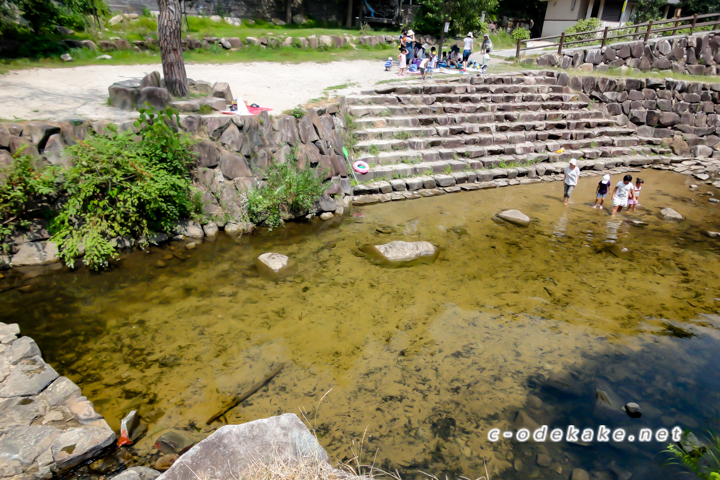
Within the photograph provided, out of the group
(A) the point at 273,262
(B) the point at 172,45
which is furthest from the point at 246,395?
(B) the point at 172,45

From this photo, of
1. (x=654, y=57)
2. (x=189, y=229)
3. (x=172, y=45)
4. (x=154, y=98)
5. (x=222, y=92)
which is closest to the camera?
(x=189, y=229)

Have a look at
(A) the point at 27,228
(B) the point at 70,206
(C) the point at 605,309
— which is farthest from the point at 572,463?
(A) the point at 27,228

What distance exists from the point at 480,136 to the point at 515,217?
4.19 metres

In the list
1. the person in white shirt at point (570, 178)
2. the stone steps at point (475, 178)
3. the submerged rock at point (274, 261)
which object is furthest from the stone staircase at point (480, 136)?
the submerged rock at point (274, 261)

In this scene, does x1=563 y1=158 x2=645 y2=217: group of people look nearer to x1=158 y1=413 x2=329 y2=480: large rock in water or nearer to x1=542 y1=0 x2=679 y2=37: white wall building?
x1=158 y1=413 x2=329 y2=480: large rock in water

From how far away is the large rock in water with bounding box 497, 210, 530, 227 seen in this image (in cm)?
925

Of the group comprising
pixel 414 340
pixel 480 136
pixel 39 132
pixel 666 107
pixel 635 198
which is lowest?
pixel 414 340

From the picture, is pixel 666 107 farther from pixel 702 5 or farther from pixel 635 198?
pixel 702 5

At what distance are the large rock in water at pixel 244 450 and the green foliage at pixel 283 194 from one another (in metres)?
5.52

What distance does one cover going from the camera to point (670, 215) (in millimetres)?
9789

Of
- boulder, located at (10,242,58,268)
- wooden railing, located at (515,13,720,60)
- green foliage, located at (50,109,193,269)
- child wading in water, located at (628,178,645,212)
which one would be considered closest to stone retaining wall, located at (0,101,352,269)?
boulder, located at (10,242,58,268)

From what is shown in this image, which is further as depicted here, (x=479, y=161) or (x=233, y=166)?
(x=479, y=161)

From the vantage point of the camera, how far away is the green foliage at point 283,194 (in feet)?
28.3

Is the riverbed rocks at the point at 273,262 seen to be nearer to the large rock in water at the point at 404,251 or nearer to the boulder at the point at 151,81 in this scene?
the large rock in water at the point at 404,251
